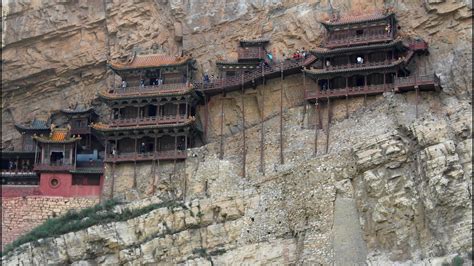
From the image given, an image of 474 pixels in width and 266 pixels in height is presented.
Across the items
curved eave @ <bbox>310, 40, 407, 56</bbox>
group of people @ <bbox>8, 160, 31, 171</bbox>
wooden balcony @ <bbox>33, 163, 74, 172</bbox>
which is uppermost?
curved eave @ <bbox>310, 40, 407, 56</bbox>

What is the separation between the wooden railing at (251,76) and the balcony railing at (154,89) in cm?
Answer: 78

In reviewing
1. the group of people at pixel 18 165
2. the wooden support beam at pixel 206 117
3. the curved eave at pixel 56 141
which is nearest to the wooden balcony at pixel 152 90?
the wooden support beam at pixel 206 117

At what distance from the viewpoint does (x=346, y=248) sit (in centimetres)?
4197

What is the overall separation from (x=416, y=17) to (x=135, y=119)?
52.9 feet

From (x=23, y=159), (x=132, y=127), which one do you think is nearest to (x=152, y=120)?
(x=132, y=127)

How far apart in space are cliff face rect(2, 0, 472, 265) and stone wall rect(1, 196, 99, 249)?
3.06 meters

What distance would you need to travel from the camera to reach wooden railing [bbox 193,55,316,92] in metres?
50.2

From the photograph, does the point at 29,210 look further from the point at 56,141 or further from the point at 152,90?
the point at 152,90

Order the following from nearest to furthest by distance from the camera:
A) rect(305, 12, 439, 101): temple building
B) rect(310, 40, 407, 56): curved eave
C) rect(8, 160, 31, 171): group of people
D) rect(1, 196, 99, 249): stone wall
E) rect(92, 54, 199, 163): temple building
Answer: rect(305, 12, 439, 101): temple building, rect(310, 40, 407, 56): curved eave, rect(1, 196, 99, 249): stone wall, rect(92, 54, 199, 163): temple building, rect(8, 160, 31, 171): group of people

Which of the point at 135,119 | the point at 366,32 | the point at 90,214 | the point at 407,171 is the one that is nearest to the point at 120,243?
the point at 90,214

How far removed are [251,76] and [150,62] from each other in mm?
6689

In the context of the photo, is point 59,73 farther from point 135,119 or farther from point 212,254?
point 212,254

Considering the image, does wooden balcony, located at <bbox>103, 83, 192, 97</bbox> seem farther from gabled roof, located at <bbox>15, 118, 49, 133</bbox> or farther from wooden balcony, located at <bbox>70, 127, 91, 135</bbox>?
gabled roof, located at <bbox>15, 118, 49, 133</bbox>

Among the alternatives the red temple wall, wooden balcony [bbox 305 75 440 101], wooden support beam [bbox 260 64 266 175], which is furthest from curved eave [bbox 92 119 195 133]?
wooden balcony [bbox 305 75 440 101]
